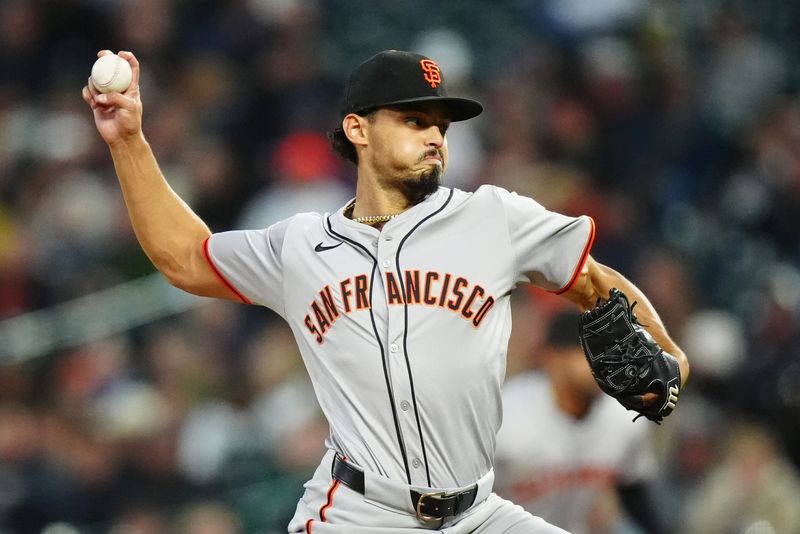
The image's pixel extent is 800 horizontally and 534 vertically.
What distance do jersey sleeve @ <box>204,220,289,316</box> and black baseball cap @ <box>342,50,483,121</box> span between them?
450 millimetres

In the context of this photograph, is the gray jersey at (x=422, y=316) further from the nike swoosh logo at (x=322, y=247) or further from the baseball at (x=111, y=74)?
the baseball at (x=111, y=74)

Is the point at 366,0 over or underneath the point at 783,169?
over

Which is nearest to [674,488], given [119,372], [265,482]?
[265,482]

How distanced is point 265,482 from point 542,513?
1.93m

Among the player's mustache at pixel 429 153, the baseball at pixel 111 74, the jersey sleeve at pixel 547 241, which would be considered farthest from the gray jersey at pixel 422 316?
the baseball at pixel 111 74

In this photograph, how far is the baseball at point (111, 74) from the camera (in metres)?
4.05

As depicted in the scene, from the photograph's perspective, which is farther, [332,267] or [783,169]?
[783,169]

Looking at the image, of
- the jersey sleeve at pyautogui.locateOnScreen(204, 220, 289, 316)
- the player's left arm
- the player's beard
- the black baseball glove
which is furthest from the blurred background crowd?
the player's beard

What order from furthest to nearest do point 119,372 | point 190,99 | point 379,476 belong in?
1. point 190,99
2. point 119,372
3. point 379,476

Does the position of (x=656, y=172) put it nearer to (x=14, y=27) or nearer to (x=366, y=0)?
Result: (x=366, y=0)

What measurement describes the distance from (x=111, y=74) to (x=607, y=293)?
163cm

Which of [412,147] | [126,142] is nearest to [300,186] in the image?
[126,142]

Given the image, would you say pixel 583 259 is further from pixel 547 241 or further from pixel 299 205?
pixel 299 205

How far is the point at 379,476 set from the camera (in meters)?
3.69
